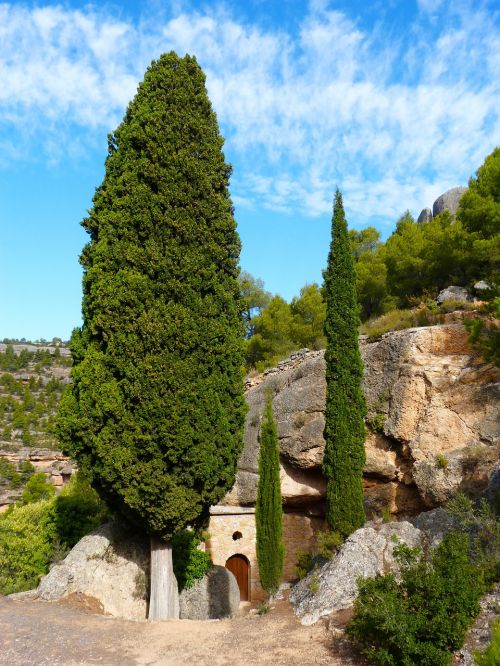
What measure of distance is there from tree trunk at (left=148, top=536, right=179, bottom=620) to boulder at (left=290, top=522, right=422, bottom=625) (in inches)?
98.9

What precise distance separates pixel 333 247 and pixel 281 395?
6259 mm

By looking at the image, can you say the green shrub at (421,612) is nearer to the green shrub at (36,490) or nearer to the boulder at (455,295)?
the boulder at (455,295)

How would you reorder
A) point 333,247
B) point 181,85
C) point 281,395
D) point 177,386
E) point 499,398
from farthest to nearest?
point 281,395
point 333,247
point 499,398
point 181,85
point 177,386

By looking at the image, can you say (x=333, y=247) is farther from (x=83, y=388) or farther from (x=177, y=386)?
(x=83, y=388)

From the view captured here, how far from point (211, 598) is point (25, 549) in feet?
17.5

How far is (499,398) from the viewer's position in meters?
13.9

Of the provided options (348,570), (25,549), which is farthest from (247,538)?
(348,570)

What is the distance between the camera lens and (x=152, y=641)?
7801 mm

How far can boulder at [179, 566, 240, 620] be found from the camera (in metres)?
13.0

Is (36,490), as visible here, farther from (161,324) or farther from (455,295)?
(455,295)

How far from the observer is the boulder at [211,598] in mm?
13008

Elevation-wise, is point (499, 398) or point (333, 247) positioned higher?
point (333, 247)

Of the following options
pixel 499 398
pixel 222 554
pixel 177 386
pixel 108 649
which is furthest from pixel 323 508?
pixel 108 649

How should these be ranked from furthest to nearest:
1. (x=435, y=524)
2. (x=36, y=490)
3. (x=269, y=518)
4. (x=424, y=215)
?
(x=424, y=215), (x=36, y=490), (x=269, y=518), (x=435, y=524)
